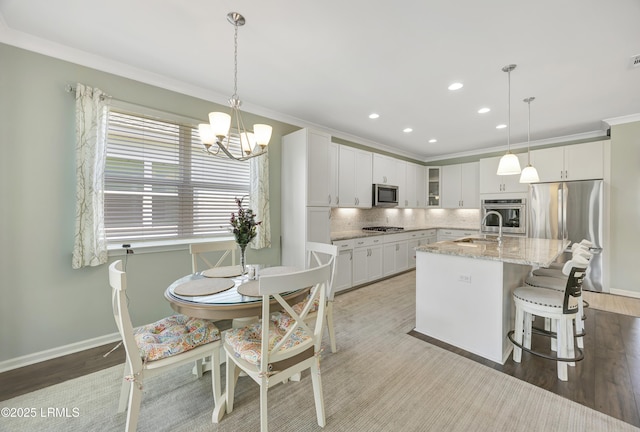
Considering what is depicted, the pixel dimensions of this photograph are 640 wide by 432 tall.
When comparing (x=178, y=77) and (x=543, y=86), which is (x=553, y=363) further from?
(x=178, y=77)

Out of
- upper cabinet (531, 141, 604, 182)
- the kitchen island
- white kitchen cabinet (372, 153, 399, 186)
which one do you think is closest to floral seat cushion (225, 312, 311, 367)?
the kitchen island

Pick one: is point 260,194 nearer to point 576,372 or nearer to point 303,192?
point 303,192

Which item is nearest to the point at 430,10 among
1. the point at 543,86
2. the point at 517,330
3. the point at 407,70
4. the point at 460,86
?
the point at 407,70

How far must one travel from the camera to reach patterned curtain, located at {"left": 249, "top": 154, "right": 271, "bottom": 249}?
11.3 ft

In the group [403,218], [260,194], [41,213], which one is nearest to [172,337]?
[41,213]

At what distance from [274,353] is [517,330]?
218 centimetres

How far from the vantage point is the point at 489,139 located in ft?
16.4

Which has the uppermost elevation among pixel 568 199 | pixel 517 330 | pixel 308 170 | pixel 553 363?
pixel 308 170

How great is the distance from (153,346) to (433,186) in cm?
654

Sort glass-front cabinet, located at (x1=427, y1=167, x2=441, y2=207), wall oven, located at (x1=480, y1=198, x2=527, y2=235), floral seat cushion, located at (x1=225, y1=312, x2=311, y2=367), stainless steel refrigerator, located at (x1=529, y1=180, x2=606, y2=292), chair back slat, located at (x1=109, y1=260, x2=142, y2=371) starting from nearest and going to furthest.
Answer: chair back slat, located at (x1=109, y1=260, x2=142, y2=371), floral seat cushion, located at (x1=225, y1=312, x2=311, y2=367), stainless steel refrigerator, located at (x1=529, y1=180, x2=606, y2=292), wall oven, located at (x1=480, y1=198, x2=527, y2=235), glass-front cabinet, located at (x1=427, y1=167, x2=441, y2=207)

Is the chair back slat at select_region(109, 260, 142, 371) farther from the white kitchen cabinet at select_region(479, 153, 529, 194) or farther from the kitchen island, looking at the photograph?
the white kitchen cabinet at select_region(479, 153, 529, 194)

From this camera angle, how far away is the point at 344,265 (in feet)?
13.6

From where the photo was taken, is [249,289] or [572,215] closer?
[249,289]

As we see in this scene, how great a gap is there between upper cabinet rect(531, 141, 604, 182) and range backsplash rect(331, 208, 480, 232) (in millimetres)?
1669
